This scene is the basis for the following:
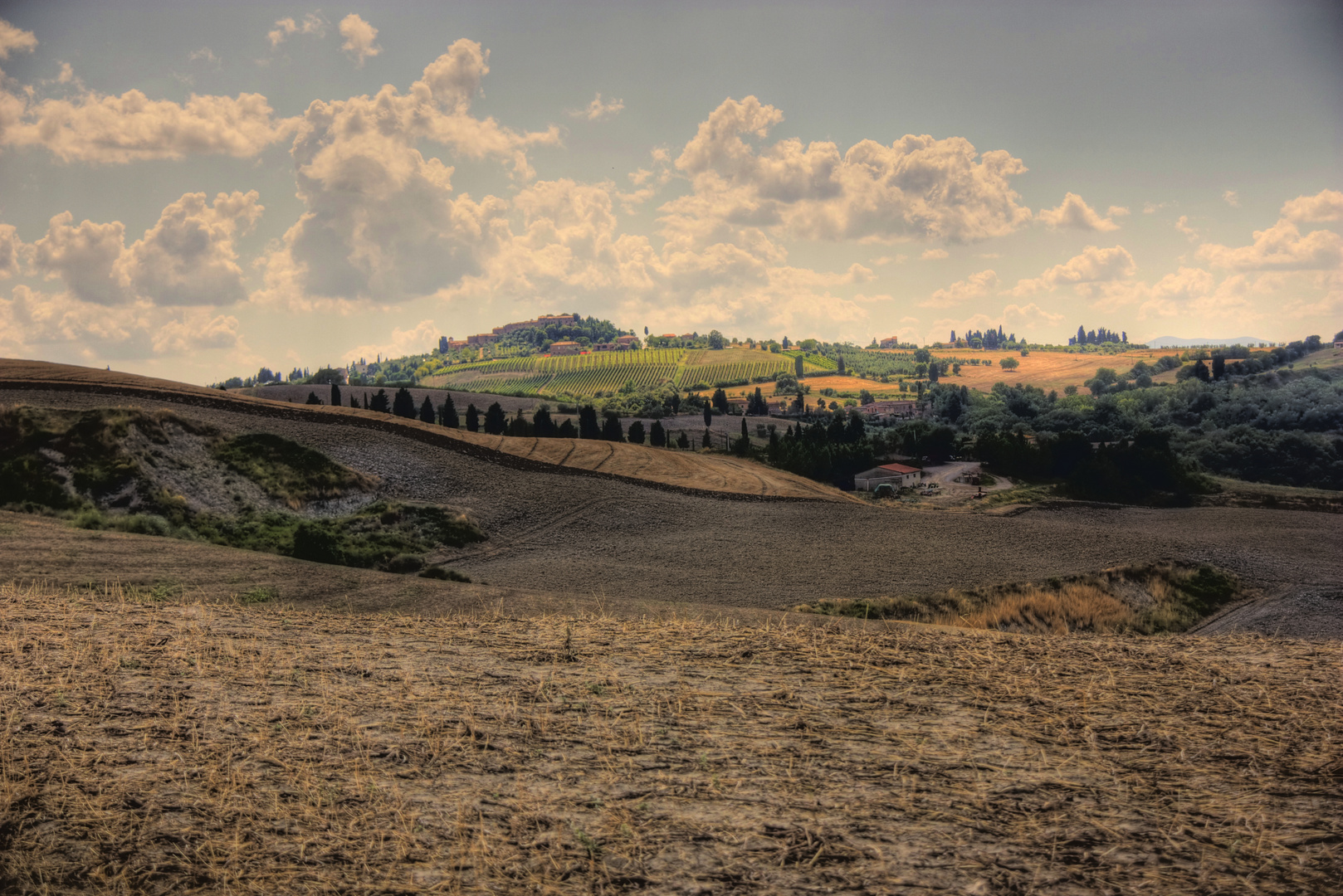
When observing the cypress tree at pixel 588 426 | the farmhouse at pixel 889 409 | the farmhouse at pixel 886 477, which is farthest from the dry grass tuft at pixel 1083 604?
the farmhouse at pixel 889 409

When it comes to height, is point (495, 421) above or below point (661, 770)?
above

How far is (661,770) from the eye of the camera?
6.43m

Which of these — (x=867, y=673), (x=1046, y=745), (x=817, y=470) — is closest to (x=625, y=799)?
(x=1046, y=745)

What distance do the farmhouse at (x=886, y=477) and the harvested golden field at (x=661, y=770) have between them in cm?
7736

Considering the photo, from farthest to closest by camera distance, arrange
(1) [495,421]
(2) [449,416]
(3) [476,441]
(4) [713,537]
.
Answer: (1) [495,421] < (2) [449,416] < (3) [476,441] < (4) [713,537]

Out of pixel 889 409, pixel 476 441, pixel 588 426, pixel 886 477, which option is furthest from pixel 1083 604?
pixel 889 409

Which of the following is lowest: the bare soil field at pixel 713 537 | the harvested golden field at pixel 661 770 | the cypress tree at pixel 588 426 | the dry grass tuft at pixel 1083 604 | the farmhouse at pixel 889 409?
the dry grass tuft at pixel 1083 604

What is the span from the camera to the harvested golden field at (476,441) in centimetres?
4325

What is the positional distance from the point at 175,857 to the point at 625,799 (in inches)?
122

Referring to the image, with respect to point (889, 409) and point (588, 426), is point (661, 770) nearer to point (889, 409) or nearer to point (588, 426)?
point (588, 426)

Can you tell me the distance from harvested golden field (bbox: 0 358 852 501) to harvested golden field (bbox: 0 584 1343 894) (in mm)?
37304

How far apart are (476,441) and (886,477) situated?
Answer: 167ft

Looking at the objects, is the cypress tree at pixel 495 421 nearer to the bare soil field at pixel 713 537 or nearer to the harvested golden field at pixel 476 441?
the harvested golden field at pixel 476 441

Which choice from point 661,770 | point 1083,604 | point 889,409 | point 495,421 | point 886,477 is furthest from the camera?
point 889,409
